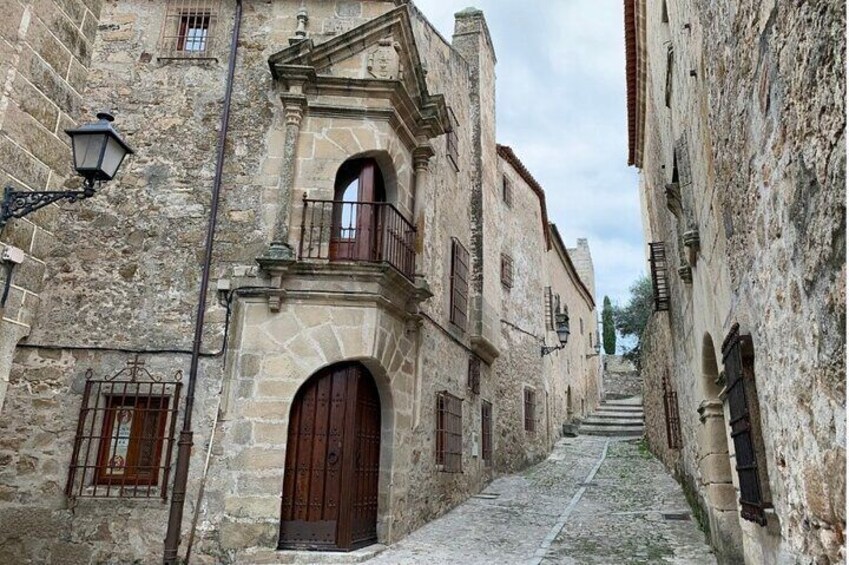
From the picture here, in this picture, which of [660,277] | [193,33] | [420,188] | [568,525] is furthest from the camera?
[660,277]

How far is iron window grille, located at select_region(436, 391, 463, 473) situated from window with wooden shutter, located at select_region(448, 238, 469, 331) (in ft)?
4.64

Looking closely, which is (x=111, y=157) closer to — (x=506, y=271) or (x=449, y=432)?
(x=449, y=432)

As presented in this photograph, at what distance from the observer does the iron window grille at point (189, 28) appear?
829 cm

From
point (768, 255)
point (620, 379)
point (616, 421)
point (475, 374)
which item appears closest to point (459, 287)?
point (475, 374)

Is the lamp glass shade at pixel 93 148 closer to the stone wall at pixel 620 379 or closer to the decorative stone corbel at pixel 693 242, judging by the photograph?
the decorative stone corbel at pixel 693 242

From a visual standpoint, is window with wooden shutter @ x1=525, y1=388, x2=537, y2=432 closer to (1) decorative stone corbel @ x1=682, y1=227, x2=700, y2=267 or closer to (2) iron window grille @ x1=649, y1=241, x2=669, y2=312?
(2) iron window grille @ x1=649, y1=241, x2=669, y2=312

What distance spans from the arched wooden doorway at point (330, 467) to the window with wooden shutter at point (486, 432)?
4989 mm

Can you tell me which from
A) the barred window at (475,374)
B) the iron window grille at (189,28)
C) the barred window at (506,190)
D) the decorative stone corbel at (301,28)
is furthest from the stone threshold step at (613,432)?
the iron window grille at (189,28)

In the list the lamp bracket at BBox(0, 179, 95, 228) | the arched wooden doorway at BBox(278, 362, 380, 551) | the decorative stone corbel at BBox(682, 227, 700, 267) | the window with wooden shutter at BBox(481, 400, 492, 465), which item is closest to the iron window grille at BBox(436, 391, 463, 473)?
the window with wooden shutter at BBox(481, 400, 492, 465)

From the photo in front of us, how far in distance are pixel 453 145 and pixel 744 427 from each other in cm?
831

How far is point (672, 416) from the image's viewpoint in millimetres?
11094

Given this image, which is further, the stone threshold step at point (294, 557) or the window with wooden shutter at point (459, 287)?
the window with wooden shutter at point (459, 287)

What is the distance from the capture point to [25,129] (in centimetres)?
434

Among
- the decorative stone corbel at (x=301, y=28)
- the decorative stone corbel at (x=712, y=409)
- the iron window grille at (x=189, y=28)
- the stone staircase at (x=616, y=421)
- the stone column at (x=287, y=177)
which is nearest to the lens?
the decorative stone corbel at (x=712, y=409)
